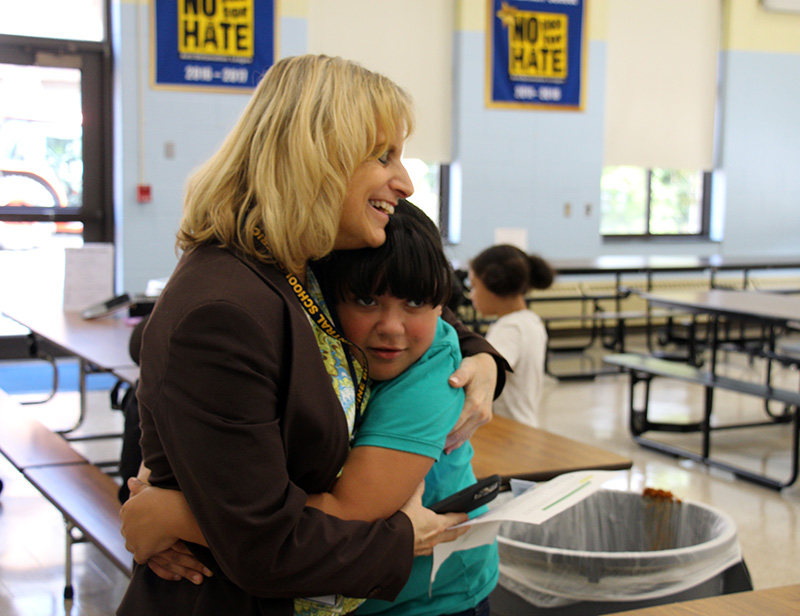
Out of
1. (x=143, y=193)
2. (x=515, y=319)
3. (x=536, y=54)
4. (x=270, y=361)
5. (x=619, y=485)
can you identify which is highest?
(x=536, y=54)

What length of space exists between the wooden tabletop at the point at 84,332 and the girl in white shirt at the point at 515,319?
120 centimetres

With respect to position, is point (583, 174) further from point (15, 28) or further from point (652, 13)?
point (15, 28)

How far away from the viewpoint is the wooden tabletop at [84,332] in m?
2.87

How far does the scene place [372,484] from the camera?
960 millimetres

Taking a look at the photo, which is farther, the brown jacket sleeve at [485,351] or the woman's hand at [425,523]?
the brown jacket sleeve at [485,351]

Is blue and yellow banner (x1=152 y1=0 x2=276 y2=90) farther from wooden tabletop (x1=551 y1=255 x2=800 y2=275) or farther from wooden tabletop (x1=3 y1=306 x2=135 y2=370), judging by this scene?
wooden tabletop (x1=551 y1=255 x2=800 y2=275)

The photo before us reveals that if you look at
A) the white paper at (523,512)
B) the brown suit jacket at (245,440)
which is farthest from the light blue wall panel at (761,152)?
the brown suit jacket at (245,440)

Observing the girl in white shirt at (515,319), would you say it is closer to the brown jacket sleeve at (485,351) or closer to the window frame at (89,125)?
the brown jacket sleeve at (485,351)

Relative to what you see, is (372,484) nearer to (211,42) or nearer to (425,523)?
(425,523)

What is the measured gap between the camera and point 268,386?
0.82 metres

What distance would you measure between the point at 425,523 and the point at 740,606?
43 cm

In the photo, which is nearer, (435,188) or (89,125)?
(89,125)

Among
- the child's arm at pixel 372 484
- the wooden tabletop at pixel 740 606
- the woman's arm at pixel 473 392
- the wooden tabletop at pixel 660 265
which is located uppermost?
the woman's arm at pixel 473 392

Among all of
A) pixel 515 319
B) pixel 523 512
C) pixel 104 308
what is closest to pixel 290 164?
pixel 523 512
